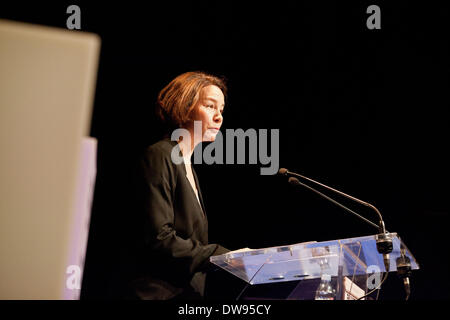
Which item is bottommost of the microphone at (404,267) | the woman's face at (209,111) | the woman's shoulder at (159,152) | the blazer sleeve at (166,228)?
the microphone at (404,267)

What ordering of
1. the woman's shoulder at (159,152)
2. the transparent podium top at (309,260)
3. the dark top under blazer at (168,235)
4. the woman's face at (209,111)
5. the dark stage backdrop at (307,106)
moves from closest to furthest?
the transparent podium top at (309,260)
the dark top under blazer at (168,235)
the woman's shoulder at (159,152)
the woman's face at (209,111)
the dark stage backdrop at (307,106)

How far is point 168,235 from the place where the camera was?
184 cm

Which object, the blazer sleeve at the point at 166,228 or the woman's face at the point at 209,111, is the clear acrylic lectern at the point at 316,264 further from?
the woman's face at the point at 209,111

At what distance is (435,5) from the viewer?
3.45 metres

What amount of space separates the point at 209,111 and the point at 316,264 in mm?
1041

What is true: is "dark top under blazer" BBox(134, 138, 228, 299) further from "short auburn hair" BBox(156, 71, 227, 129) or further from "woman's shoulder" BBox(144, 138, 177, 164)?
"short auburn hair" BBox(156, 71, 227, 129)

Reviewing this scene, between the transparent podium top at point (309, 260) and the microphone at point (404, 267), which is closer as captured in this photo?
the transparent podium top at point (309, 260)

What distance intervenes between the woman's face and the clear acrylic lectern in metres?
0.84

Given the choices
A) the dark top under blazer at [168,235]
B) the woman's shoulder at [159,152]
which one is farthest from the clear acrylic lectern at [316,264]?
the woman's shoulder at [159,152]

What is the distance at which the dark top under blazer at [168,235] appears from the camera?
5.96ft

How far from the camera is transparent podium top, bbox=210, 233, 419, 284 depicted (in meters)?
1.70

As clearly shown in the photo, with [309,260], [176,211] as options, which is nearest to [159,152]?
[176,211]

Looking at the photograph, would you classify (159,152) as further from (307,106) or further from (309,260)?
(307,106)

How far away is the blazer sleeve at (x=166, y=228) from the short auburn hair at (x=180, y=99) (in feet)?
1.49
